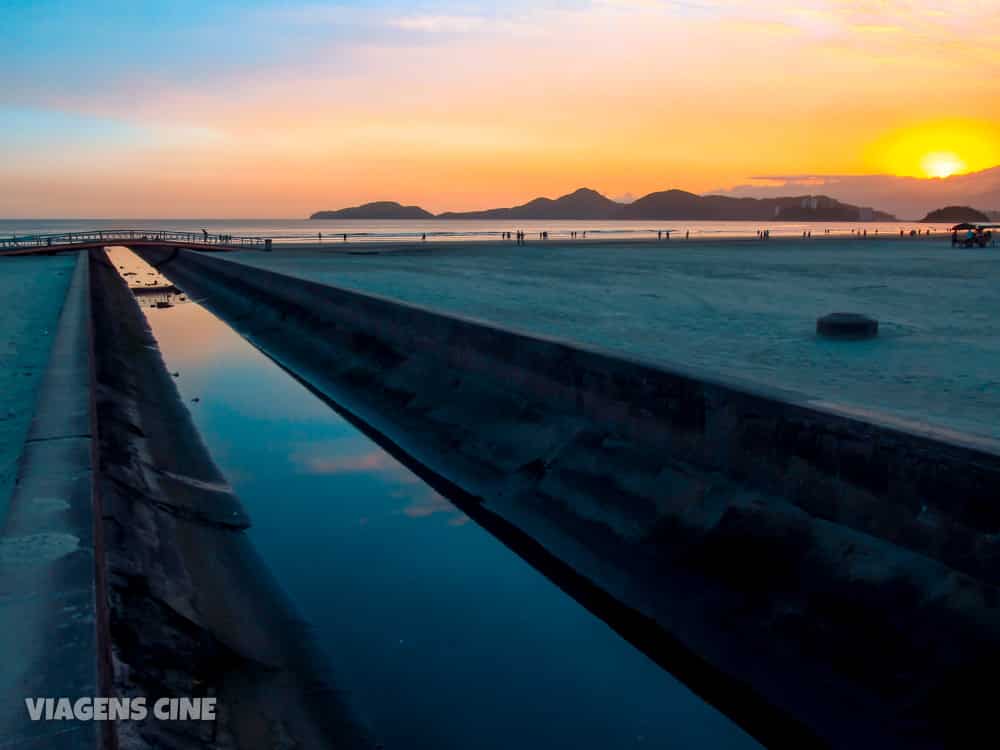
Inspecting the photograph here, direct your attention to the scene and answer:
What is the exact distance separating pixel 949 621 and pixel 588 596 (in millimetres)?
3381

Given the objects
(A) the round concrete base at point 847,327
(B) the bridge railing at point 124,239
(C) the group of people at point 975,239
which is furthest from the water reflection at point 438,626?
(B) the bridge railing at point 124,239

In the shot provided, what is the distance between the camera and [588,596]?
7898 millimetres

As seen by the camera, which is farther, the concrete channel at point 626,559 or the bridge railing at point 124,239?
the bridge railing at point 124,239

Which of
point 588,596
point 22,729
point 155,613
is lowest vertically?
point 588,596

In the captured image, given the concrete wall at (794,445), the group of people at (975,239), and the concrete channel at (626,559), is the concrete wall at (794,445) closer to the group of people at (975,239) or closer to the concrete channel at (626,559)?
the concrete channel at (626,559)

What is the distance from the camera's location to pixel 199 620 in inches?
253

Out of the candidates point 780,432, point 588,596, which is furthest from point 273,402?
point 780,432

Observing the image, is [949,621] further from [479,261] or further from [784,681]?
[479,261]

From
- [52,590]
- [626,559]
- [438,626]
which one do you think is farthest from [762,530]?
[52,590]

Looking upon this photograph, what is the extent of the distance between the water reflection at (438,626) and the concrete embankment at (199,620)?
0.28 m

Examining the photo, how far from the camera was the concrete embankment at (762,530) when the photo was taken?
5422 mm

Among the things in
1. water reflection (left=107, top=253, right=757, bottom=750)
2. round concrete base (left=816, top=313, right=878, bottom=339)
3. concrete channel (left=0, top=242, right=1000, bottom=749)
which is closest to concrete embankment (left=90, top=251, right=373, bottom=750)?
concrete channel (left=0, top=242, right=1000, bottom=749)

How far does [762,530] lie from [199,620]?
4.94 meters

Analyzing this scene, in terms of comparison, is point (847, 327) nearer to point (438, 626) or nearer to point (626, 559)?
point (626, 559)
